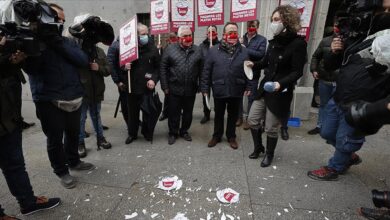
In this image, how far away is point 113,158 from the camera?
364cm

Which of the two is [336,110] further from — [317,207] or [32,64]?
[32,64]

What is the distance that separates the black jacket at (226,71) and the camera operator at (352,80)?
116 cm

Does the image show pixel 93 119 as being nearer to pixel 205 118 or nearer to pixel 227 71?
pixel 227 71

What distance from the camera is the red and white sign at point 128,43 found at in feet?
11.4

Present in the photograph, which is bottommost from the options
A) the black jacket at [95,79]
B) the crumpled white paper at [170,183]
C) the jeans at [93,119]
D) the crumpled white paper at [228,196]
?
the crumpled white paper at [170,183]

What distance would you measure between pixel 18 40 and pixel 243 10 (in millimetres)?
3570

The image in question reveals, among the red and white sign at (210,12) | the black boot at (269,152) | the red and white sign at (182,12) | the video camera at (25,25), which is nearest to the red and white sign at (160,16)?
the red and white sign at (182,12)

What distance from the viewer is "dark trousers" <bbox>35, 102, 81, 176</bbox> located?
258cm

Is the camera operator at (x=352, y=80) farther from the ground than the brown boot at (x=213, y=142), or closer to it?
farther from the ground

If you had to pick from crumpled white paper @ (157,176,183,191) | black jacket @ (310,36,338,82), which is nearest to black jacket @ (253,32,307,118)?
black jacket @ (310,36,338,82)

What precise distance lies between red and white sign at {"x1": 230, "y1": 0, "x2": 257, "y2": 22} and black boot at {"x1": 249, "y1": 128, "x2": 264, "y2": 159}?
84.4 inches

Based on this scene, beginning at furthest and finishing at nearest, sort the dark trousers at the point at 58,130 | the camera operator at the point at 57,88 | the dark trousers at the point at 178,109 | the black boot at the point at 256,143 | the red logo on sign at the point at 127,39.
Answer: the dark trousers at the point at 178,109
the red logo on sign at the point at 127,39
the black boot at the point at 256,143
the dark trousers at the point at 58,130
the camera operator at the point at 57,88

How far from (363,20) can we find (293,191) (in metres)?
1.90

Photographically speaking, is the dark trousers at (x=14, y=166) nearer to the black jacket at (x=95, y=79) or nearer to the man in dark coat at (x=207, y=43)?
the black jacket at (x=95, y=79)
